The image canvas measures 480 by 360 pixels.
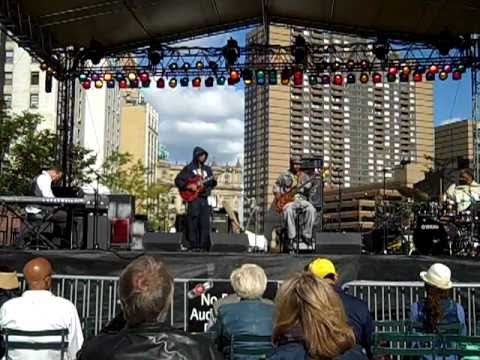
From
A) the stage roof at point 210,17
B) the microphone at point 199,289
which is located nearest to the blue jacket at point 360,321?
the microphone at point 199,289

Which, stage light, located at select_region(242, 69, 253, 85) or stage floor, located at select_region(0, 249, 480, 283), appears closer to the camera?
stage floor, located at select_region(0, 249, 480, 283)

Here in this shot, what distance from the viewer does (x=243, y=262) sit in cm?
778

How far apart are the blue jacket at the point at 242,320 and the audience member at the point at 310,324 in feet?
5.05

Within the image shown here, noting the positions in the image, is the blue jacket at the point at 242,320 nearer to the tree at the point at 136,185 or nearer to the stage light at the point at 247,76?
the stage light at the point at 247,76

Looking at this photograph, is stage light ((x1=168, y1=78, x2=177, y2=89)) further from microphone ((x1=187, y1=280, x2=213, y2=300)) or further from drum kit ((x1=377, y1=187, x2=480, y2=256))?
microphone ((x1=187, y1=280, x2=213, y2=300))

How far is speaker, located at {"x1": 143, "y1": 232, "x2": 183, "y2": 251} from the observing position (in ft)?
29.6

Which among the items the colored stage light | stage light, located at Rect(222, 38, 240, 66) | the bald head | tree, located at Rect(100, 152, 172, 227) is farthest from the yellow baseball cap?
tree, located at Rect(100, 152, 172, 227)

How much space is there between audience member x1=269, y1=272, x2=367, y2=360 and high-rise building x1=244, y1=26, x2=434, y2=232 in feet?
46.5

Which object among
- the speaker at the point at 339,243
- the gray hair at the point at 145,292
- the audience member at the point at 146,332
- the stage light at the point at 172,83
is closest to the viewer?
the audience member at the point at 146,332

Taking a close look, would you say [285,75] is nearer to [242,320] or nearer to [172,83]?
[172,83]

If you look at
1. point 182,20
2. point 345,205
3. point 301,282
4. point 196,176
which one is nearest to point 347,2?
point 182,20

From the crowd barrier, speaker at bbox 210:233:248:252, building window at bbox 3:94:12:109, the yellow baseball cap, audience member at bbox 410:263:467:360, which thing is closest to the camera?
the yellow baseball cap

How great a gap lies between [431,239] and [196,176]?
3.40 m

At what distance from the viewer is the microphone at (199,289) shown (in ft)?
23.3
